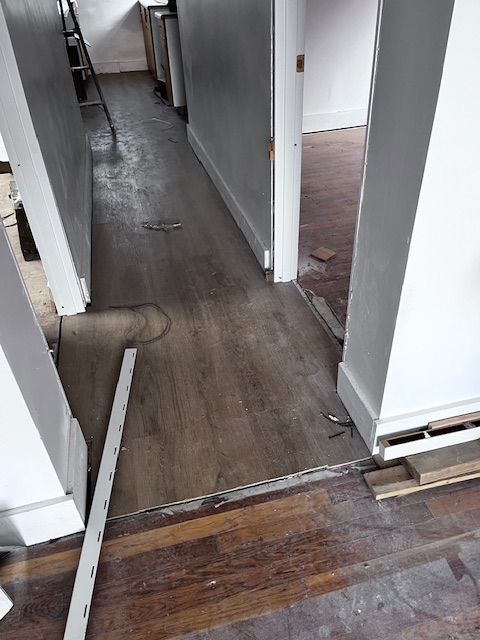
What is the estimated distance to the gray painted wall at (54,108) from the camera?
84.0 inches

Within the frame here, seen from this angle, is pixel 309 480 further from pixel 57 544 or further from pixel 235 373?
pixel 57 544

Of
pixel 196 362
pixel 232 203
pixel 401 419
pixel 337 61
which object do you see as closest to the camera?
pixel 401 419

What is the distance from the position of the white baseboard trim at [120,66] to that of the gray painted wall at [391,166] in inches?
285

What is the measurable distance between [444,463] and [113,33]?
773cm

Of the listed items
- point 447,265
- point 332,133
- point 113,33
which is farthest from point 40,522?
point 113,33

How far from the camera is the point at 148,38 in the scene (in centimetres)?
675

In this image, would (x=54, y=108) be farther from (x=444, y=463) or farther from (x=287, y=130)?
(x=444, y=463)

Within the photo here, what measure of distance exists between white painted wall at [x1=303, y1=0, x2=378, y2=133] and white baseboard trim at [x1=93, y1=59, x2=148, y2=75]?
3988 mm

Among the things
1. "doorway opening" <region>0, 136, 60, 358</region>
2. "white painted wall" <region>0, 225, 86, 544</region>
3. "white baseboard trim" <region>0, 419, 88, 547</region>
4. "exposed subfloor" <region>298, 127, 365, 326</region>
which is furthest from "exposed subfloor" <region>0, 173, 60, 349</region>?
"exposed subfloor" <region>298, 127, 365, 326</region>

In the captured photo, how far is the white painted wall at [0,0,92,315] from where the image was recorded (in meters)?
1.95

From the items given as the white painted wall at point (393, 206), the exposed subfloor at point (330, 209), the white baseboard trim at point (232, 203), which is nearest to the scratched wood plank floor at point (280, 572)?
the white painted wall at point (393, 206)

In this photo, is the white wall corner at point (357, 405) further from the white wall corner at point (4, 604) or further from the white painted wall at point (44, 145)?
the white painted wall at point (44, 145)

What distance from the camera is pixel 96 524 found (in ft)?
4.94

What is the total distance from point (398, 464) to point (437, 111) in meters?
1.12
